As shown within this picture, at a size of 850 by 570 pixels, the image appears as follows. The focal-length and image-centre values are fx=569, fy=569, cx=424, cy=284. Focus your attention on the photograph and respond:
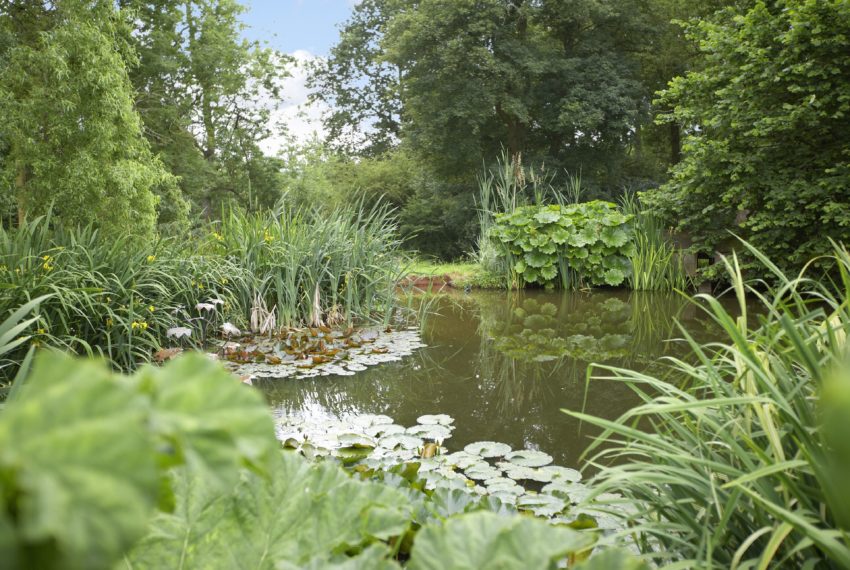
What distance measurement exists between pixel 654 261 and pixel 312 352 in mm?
5395

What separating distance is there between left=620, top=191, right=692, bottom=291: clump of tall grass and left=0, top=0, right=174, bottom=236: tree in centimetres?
627

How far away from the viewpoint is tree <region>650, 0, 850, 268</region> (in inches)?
228

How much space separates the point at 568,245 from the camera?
27.0 ft

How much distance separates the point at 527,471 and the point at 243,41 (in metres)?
15.2

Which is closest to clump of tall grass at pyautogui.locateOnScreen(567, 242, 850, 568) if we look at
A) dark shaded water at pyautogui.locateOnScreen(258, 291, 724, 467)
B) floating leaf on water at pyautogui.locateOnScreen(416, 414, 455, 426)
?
dark shaded water at pyautogui.locateOnScreen(258, 291, 724, 467)

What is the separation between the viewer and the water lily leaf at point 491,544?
436 mm

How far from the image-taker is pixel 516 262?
8.52 m

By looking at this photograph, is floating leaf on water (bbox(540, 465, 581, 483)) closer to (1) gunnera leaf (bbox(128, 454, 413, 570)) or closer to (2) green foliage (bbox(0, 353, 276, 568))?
(1) gunnera leaf (bbox(128, 454, 413, 570))

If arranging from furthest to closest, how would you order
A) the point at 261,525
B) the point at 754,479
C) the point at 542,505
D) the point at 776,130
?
the point at 776,130 → the point at 542,505 → the point at 754,479 → the point at 261,525

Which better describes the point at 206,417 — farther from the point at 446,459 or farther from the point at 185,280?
the point at 185,280

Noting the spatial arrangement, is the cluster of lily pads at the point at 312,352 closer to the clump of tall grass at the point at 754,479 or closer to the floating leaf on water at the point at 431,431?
the floating leaf on water at the point at 431,431

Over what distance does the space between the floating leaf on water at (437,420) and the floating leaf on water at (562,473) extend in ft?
2.14

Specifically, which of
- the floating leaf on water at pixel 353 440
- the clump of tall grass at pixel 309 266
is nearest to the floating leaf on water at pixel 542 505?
the floating leaf on water at pixel 353 440

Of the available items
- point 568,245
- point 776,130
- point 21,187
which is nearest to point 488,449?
A: point 776,130
